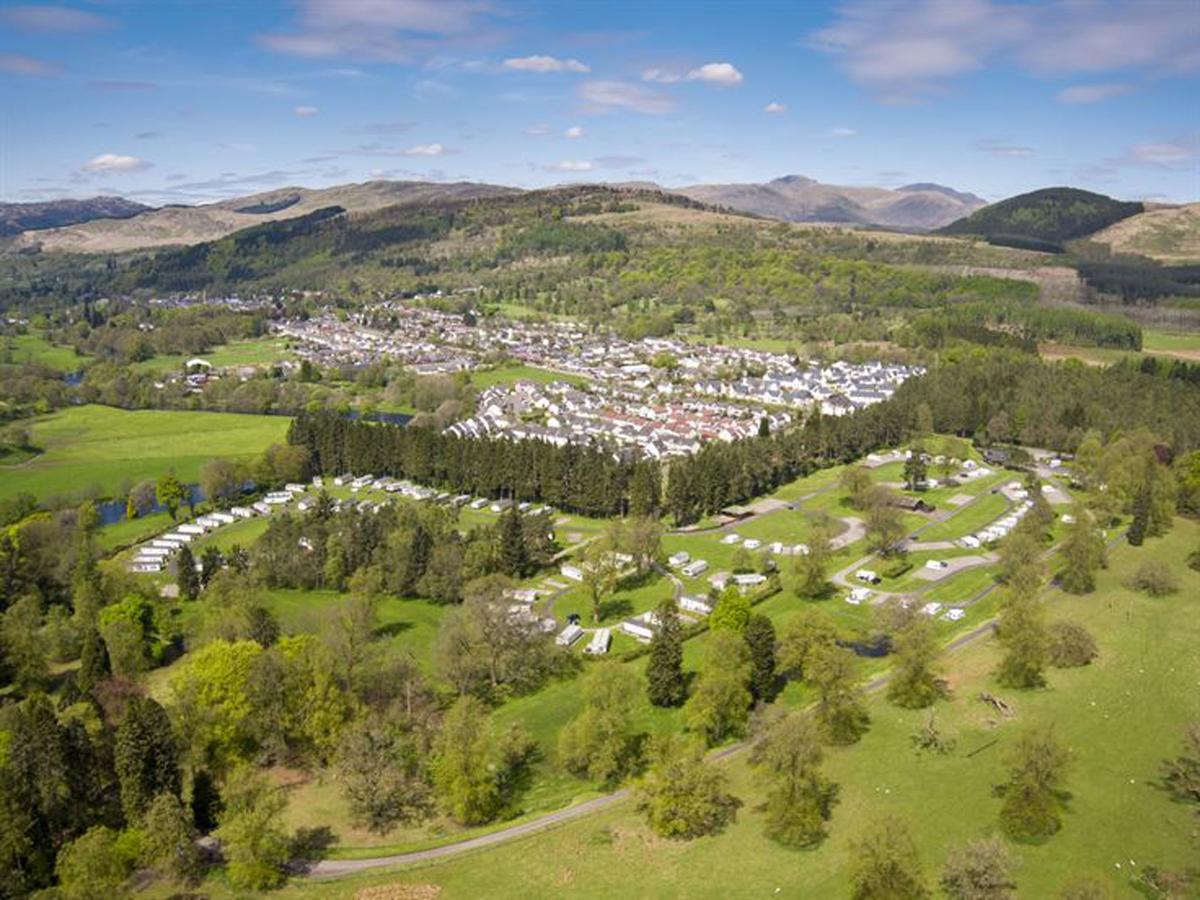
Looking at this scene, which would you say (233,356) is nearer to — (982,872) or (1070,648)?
(1070,648)

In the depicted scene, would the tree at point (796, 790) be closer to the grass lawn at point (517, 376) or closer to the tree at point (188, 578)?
the tree at point (188, 578)

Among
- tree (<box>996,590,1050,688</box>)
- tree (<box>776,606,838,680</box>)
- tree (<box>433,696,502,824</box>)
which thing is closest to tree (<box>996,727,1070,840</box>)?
tree (<box>996,590,1050,688</box>)

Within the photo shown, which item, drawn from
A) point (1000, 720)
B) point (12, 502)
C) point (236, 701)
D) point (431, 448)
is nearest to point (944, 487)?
point (1000, 720)

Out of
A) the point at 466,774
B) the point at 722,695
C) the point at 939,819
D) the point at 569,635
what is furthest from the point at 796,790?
the point at 569,635

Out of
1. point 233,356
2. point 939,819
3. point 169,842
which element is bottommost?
point 939,819

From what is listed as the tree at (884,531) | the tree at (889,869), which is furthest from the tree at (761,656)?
the tree at (884,531)

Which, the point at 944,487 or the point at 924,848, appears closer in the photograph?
the point at 924,848

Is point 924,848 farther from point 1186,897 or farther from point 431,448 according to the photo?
point 431,448
